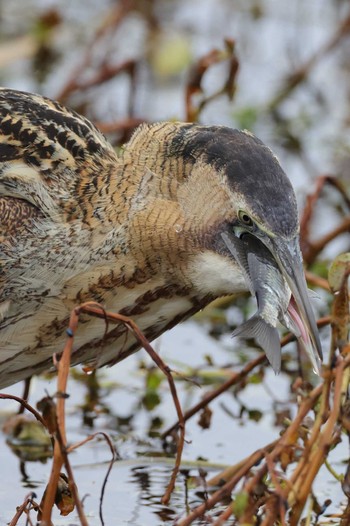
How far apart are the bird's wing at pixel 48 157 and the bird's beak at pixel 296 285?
0.60m

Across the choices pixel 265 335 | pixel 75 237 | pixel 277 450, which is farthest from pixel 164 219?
pixel 277 450

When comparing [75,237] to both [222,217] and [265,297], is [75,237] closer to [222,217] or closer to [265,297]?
[222,217]

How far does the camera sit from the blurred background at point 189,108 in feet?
14.2

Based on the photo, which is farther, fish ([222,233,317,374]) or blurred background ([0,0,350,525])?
blurred background ([0,0,350,525])

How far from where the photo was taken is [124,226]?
3.58 meters

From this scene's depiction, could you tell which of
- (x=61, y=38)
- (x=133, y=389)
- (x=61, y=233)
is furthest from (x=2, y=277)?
(x=61, y=38)

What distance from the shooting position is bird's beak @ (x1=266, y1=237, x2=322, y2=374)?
3273 mm

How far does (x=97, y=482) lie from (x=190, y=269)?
88 centimetres

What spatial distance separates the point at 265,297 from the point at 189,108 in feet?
6.58

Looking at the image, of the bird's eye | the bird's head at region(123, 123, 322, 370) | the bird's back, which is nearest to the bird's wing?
the bird's back

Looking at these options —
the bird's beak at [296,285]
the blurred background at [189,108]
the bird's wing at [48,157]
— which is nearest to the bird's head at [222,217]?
the bird's beak at [296,285]

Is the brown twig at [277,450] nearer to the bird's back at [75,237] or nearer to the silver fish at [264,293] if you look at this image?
the silver fish at [264,293]

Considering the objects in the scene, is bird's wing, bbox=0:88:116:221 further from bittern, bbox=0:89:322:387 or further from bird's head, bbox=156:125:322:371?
bird's head, bbox=156:125:322:371

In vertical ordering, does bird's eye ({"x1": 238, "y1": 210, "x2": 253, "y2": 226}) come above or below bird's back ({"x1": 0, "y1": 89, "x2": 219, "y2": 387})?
below
